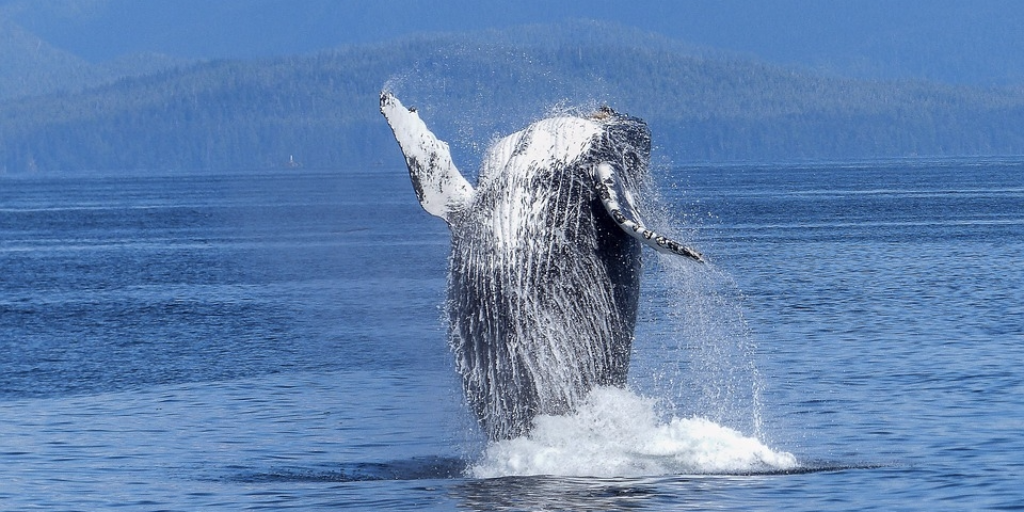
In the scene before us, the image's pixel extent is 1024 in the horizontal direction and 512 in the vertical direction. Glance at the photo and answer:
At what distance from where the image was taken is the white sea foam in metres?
13.0

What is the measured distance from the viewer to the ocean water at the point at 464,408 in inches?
538

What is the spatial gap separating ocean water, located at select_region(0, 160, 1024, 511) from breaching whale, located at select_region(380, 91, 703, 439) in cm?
40

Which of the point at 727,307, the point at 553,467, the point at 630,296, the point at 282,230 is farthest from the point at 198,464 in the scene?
the point at 282,230

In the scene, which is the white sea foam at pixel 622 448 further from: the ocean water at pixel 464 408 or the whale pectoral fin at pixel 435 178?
the whale pectoral fin at pixel 435 178

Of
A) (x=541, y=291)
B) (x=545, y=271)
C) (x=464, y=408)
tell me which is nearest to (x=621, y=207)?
(x=545, y=271)

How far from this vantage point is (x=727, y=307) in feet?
103

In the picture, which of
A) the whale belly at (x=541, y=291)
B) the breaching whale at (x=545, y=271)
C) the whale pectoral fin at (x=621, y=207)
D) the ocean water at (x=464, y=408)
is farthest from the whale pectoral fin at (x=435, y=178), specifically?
the ocean water at (x=464, y=408)

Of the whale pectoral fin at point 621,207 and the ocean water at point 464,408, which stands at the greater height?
the whale pectoral fin at point 621,207

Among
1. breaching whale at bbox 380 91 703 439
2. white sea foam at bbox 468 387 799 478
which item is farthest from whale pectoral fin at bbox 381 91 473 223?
white sea foam at bbox 468 387 799 478

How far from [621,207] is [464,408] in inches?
99.7

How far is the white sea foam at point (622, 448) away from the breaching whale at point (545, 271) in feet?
0.90

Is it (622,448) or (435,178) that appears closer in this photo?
(435,178)

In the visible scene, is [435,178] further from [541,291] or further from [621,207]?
[621,207]

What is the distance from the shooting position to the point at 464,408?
13.5 metres
